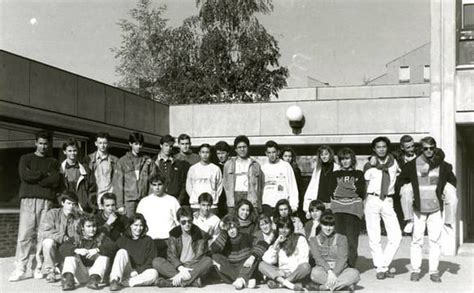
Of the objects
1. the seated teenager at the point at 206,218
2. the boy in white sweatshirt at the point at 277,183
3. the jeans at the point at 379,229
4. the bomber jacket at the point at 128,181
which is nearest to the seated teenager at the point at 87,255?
the bomber jacket at the point at 128,181

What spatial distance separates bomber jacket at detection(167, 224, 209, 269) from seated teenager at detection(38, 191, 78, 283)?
1125 mm

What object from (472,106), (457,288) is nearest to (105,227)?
(457,288)

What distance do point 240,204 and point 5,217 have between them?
428cm

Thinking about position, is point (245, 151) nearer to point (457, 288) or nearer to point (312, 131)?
point (457, 288)

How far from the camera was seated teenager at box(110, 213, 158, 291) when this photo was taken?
21.4 feet

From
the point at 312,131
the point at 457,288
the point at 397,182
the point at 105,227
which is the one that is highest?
the point at 312,131

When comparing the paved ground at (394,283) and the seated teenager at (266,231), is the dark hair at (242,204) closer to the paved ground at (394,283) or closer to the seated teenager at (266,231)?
the seated teenager at (266,231)

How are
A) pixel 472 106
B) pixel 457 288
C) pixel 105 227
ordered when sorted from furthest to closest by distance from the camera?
1. pixel 472 106
2. pixel 105 227
3. pixel 457 288

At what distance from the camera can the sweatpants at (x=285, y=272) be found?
6344 mm

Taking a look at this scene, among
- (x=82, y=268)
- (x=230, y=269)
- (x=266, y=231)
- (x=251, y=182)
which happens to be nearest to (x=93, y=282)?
(x=82, y=268)

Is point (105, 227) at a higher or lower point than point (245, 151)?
lower

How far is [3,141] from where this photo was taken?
9.01 meters

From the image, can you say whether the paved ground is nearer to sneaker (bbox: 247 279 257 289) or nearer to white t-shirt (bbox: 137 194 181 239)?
sneaker (bbox: 247 279 257 289)

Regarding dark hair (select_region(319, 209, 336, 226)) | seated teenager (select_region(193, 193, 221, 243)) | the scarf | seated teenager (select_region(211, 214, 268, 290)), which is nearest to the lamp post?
the scarf
